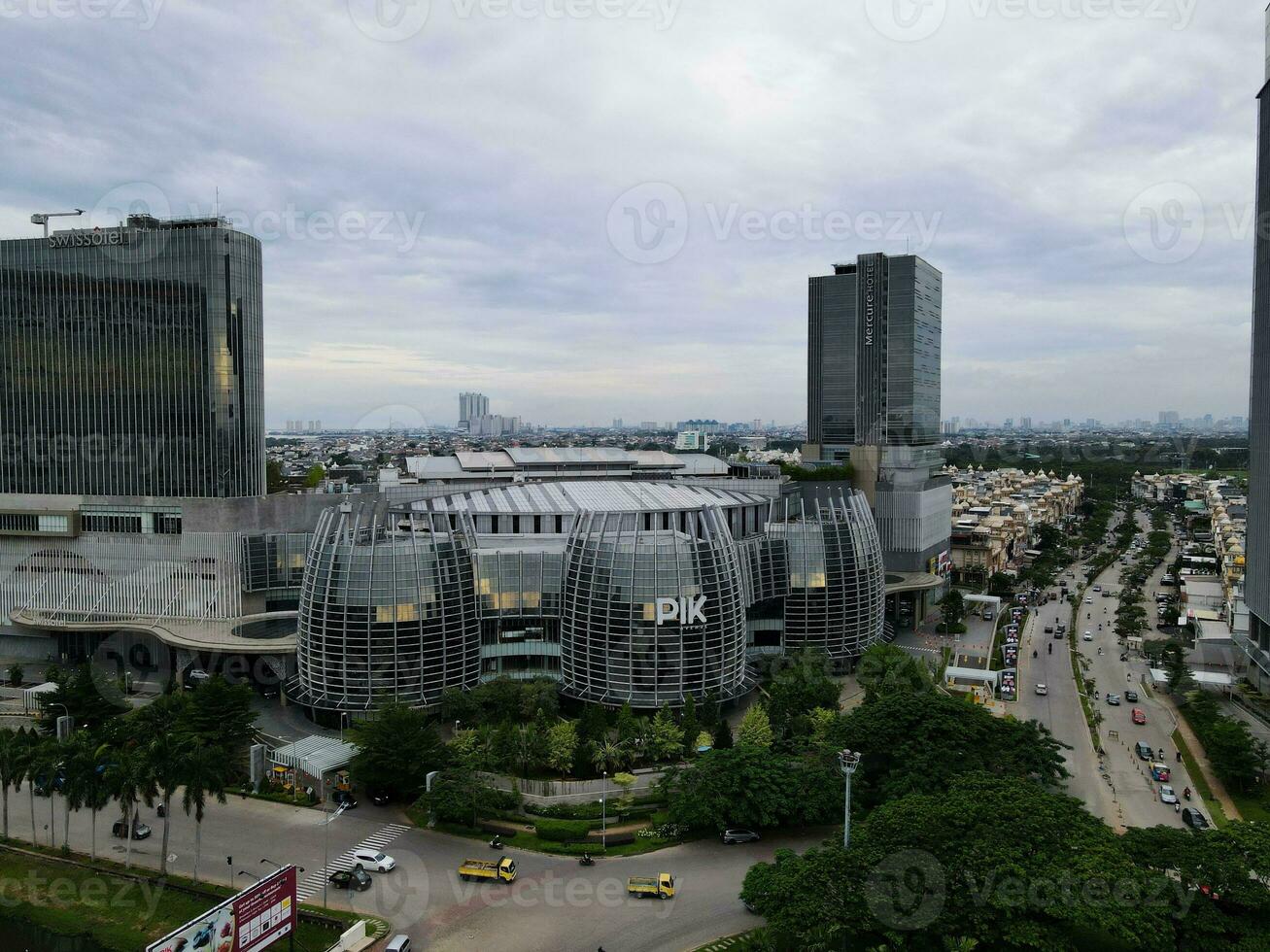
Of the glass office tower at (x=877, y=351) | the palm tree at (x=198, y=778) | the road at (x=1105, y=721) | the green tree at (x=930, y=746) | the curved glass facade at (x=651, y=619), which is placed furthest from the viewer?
the glass office tower at (x=877, y=351)

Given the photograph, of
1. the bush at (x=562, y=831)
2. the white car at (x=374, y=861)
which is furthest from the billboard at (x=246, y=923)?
the bush at (x=562, y=831)

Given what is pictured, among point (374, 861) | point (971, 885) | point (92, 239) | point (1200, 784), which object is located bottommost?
point (1200, 784)

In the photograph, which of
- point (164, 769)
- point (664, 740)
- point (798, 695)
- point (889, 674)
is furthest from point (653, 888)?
point (889, 674)

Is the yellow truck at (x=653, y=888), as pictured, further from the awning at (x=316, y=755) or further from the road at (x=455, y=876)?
the awning at (x=316, y=755)

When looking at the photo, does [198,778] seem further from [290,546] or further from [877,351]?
[877,351]

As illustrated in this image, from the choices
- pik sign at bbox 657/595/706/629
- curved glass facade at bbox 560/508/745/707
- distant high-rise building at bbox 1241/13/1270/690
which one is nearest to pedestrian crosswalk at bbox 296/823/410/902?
curved glass facade at bbox 560/508/745/707

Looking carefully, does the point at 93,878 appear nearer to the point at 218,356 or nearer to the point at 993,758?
the point at 993,758

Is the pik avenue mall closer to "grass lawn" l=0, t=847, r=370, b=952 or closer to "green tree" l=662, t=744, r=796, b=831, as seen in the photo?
"green tree" l=662, t=744, r=796, b=831
